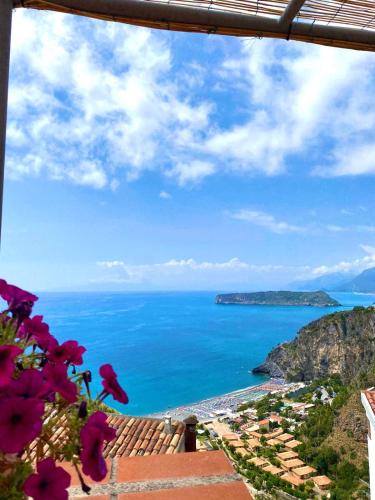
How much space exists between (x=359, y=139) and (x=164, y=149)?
4871 centimetres

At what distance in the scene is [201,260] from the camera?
103875mm

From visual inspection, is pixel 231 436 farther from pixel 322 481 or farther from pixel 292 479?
pixel 322 481

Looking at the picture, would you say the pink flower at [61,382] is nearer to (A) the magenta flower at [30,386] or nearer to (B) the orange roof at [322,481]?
(A) the magenta flower at [30,386]

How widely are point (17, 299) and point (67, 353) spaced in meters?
0.09

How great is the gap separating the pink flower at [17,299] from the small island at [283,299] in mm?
95079

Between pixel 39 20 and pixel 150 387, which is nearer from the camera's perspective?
pixel 39 20

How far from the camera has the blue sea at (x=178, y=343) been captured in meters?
45.0

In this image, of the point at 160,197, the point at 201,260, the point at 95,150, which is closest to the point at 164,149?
the point at 160,197

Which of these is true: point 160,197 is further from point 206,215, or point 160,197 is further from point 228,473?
point 228,473

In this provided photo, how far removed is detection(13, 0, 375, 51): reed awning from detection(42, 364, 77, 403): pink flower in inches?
32.0

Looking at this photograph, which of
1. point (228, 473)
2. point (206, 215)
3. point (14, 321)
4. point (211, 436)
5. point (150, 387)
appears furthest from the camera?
point (206, 215)

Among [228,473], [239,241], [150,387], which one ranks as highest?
[239,241]

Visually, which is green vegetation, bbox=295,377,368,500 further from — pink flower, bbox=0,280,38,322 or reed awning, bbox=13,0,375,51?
pink flower, bbox=0,280,38,322

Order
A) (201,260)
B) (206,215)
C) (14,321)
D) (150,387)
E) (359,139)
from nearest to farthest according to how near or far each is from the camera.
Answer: (14,321) → (359,139) → (150,387) → (206,215) → (201,260)
